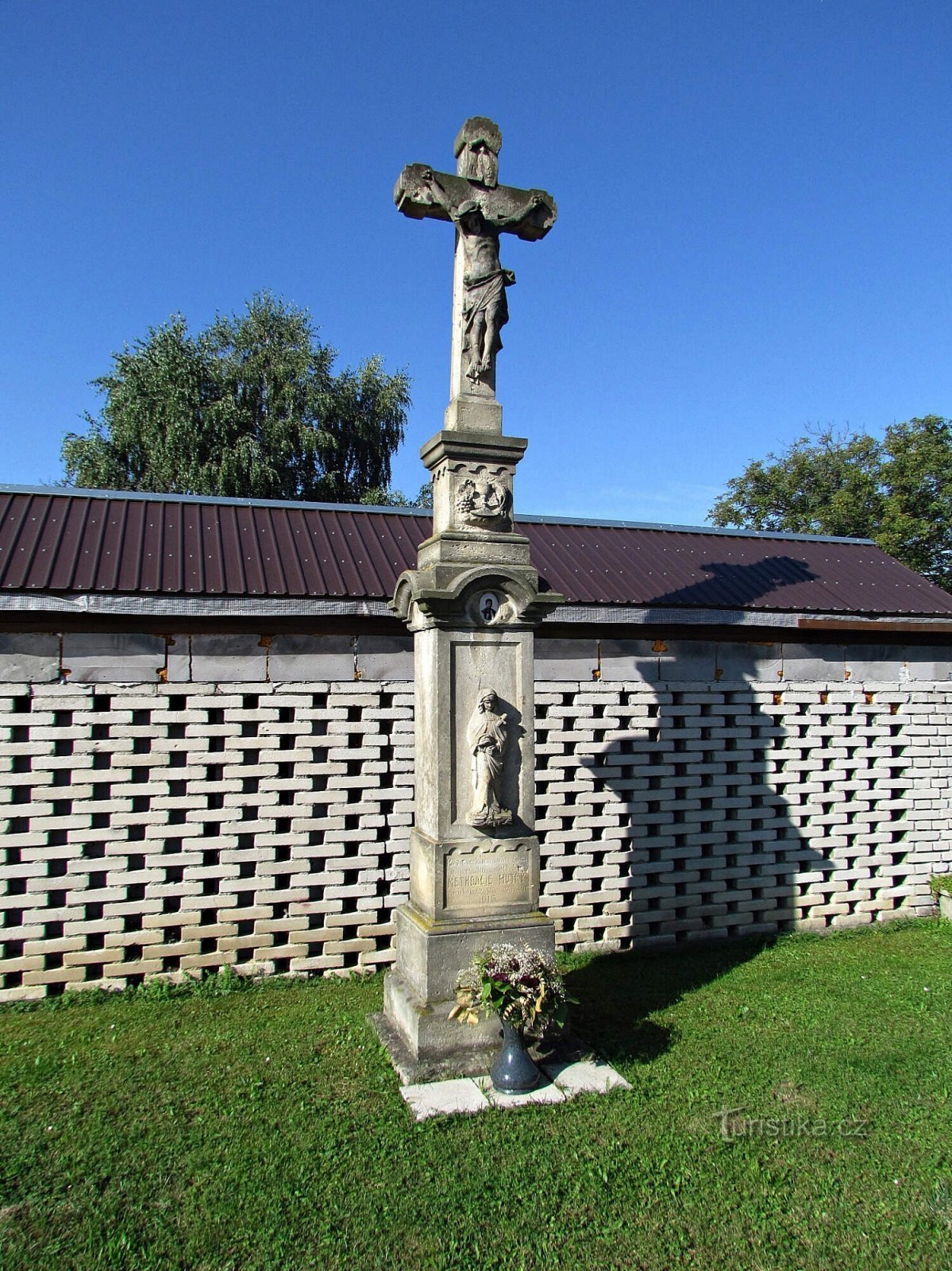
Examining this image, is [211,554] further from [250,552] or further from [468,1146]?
[468,1146]

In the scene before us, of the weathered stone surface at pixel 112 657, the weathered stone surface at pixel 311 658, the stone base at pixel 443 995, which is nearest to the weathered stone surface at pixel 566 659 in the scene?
the weathered stone surface at pixel 311 658

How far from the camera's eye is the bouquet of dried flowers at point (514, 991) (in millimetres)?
4789

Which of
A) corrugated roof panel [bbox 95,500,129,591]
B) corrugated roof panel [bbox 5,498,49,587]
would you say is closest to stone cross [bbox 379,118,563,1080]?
corrugated roof panel [bbox 95,500,129,591]

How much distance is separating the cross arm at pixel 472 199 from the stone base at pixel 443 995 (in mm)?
4641

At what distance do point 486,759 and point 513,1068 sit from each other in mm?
1767

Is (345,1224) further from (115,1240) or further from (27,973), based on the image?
(27,973)

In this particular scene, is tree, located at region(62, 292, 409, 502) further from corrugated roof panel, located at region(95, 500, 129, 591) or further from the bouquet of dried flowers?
the bouquet of dried flowers

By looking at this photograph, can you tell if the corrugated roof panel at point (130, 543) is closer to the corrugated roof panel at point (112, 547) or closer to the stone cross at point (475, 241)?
the corrugated roof panel at point (112, 547)

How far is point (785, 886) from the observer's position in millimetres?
8305

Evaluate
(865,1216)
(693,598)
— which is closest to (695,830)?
(693,598)

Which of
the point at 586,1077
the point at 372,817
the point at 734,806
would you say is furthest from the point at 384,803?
the point at 734,806

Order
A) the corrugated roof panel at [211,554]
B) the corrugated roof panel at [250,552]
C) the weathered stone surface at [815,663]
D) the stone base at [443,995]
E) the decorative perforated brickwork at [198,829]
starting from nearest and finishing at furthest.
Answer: the stone base at [443,995]
the decorative perforated brickwork at [198,829]
the corrugated roof panel at [211,554]
the corrugated roof panel at [250,552]
the weathered stone surface at [815,663]

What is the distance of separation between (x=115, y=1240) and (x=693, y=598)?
650 centimetres

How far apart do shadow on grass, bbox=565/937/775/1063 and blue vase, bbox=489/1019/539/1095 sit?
680 millimetres
